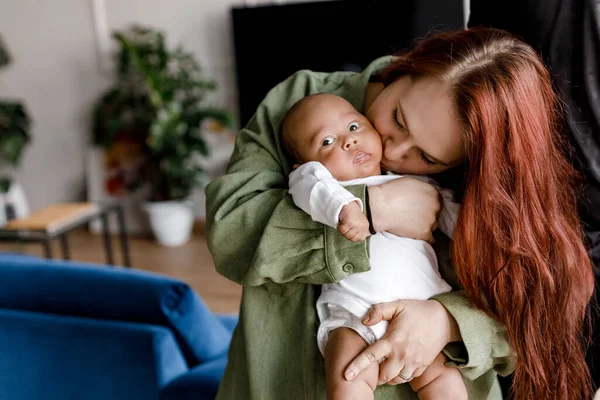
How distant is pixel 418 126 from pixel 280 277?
31 cm

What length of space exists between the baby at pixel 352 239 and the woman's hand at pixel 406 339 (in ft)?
0.06

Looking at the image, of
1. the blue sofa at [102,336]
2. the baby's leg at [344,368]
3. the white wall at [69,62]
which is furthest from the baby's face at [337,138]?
the white wall at [69,62]

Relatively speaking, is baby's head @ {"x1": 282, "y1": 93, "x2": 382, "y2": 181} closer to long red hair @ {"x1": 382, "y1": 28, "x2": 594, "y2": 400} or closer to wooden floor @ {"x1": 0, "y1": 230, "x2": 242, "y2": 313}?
long red hair @ {"x1": 382, "y1": 28, "x2": 594, "y2": 400}

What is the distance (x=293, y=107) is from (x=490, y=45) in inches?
13.6

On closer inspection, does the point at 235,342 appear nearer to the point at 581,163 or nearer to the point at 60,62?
the point at 581,163

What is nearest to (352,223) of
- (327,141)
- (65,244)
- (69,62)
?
(327,141)

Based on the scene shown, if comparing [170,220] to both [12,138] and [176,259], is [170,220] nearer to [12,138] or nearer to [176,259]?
[176,259]

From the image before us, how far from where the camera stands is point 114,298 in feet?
4.93

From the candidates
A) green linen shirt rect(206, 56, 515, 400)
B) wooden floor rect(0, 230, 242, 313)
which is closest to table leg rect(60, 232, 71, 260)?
wooden floor rect(0, 230, 242, 313)

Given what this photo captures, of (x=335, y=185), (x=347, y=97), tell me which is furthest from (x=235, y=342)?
(x=347, y=97)

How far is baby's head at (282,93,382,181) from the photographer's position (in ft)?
3.26

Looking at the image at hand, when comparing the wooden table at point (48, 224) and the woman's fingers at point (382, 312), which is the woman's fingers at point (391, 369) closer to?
the woman's fingers at point (382, 312)

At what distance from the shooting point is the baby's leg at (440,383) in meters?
0.92

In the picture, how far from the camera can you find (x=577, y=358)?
3.12 ft
